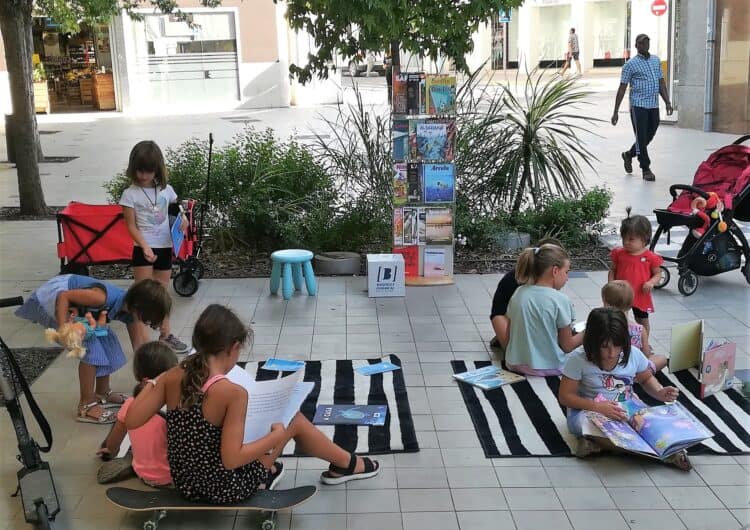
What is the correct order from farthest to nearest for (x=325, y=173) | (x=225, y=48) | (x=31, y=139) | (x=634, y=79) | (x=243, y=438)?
(x=225, y=48) → (x=634, y=79) → (x=31, y=139) → (x=325, y=173) → (x=243, y=438)

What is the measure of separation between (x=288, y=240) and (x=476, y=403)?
147 inches

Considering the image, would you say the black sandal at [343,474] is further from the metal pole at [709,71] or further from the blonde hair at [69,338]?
the metal pole at [709,71]

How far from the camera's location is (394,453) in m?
4.70

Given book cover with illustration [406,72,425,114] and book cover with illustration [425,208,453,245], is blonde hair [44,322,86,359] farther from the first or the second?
book cover with illustration [406,72,425,114]

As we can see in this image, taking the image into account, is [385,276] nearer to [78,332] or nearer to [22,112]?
[78,332]

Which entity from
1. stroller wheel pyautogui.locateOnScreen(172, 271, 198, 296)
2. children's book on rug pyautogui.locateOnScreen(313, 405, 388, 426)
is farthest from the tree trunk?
children's book on rug pyautogui.locateOnScreen(313, 405, 388, 426)

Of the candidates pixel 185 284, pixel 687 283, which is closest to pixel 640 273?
pixel 687 283

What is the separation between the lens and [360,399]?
5.40 metres

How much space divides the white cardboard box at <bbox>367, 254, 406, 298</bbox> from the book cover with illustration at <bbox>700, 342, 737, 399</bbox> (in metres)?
2.95

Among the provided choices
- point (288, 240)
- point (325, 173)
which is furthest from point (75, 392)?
point (325, 173)

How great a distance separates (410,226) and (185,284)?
80.5 inches

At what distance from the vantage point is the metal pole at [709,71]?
17597 mm

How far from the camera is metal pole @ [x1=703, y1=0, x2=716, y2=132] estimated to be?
57.7 ft

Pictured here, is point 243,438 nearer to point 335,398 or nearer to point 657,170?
point 335,398
